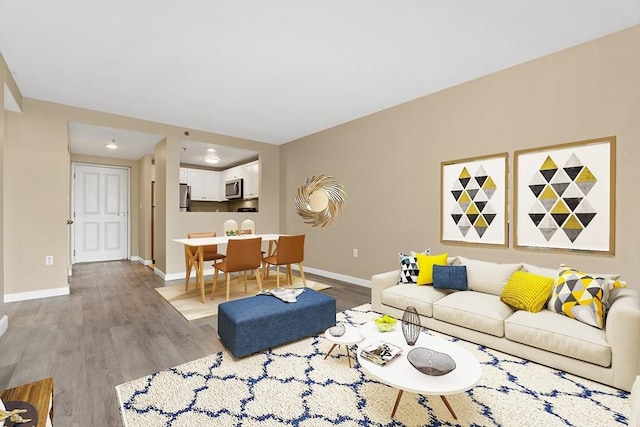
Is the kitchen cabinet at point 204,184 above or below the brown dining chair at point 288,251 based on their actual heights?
above

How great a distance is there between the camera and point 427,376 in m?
1.59

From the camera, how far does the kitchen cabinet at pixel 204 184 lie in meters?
7.12

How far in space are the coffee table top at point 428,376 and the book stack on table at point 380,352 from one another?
0.02m

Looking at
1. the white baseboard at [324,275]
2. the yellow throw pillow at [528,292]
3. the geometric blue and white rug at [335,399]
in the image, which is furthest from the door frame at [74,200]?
the yellow throw pillow at [528,292]

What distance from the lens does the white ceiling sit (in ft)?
7.27

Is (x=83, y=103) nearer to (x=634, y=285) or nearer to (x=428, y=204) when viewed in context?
(x=428, y=204)

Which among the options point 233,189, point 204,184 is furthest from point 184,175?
point 233,189

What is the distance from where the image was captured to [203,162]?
291 inches

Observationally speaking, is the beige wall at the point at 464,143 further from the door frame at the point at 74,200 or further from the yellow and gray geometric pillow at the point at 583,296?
the door frame at the point at 74,200

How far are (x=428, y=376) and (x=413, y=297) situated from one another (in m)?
1.42

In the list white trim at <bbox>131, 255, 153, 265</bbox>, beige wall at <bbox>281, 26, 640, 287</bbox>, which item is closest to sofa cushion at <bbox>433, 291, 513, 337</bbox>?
beige wall at <bbox>281, 26, 640, 287</bbox>

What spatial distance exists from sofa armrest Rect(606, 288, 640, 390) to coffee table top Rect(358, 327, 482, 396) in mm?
994

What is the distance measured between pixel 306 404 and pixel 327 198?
383 centimetres

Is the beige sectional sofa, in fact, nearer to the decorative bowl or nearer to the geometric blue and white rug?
the geometric blue and white rug
